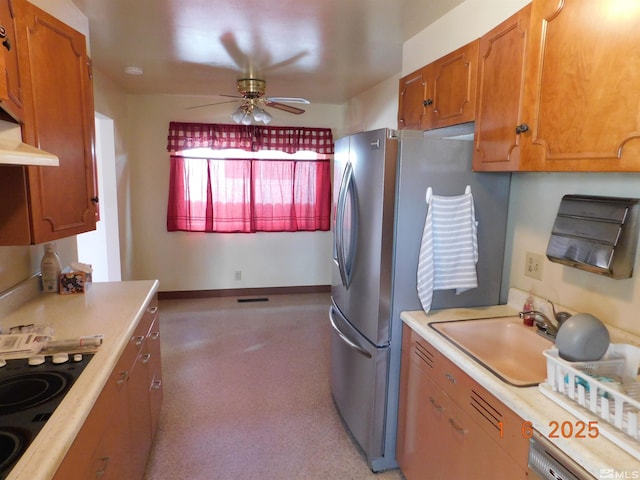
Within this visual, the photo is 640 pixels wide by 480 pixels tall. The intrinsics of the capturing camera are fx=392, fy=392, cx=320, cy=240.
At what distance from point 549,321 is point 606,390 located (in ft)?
2.38

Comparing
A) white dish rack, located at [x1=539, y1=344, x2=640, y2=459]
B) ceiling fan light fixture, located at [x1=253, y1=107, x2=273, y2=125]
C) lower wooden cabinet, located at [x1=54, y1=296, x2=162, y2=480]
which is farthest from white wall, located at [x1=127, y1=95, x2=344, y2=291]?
white dish rack, located at [x1=539, y1=344, x2=640, y2=459]

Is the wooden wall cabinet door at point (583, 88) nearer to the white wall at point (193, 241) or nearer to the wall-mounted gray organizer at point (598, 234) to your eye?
the wall-mounted gray organizer at point (598, 234)

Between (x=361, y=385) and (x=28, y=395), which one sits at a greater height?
(x=28, y=395)

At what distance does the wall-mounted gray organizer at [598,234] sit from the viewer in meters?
1.40

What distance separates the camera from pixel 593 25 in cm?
117

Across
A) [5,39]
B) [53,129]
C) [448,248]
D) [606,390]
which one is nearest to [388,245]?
[448,248]

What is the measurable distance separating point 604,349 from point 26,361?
6.31 ft

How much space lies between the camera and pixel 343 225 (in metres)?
2.26

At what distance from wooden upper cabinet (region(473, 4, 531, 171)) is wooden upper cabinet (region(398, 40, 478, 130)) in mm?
71

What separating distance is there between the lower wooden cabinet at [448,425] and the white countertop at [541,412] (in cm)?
5

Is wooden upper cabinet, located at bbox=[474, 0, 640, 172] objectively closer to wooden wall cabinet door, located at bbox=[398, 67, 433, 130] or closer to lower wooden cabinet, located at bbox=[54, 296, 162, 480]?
wooden wall cabinet door, located at bbox=[398, 67, 433, 130]

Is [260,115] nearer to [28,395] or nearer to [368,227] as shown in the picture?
[368,227]

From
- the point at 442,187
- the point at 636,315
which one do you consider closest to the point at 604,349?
→ the point at 636,315

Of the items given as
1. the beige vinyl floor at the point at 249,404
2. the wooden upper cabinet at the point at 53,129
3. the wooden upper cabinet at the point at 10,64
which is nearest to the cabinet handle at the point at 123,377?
the wooden upper cabinet at the point at 53,129
